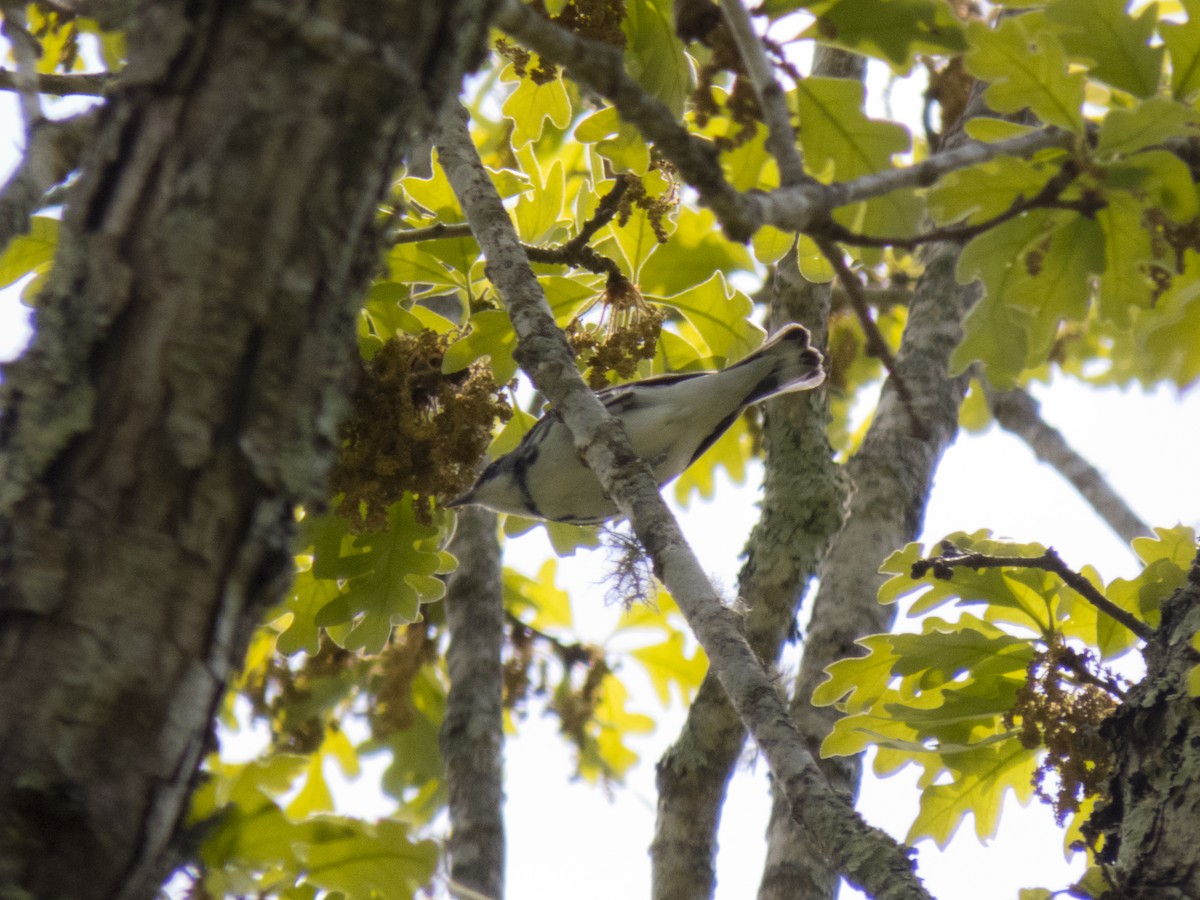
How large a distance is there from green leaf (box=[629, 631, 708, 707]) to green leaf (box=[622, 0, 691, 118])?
347 cm

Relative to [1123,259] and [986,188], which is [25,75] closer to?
[986,188]

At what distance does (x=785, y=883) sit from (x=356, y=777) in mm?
3768

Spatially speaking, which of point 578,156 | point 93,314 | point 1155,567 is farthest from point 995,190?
point 578,156

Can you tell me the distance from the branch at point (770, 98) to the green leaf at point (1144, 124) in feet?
1.72

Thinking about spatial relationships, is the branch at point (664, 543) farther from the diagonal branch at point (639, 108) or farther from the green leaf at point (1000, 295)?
the green leaf at point (1000, 295)

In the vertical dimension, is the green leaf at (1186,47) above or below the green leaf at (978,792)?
above

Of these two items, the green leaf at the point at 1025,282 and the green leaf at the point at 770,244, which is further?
the green leaf at the point at 770,244

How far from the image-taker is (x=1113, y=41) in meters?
2.08

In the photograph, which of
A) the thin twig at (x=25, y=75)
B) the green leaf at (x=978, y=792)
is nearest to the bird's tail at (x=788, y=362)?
the green leaf at (x=978, y=792)

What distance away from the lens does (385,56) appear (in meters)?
1.24

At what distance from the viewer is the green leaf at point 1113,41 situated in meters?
2.05

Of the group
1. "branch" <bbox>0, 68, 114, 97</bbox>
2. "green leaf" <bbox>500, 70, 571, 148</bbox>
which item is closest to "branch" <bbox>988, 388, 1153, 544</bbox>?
"green leaf" <bbox>500, 70, 571, 148</bbox>

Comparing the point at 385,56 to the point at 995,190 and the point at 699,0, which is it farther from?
the point at 995,190

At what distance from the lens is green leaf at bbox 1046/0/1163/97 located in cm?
205
